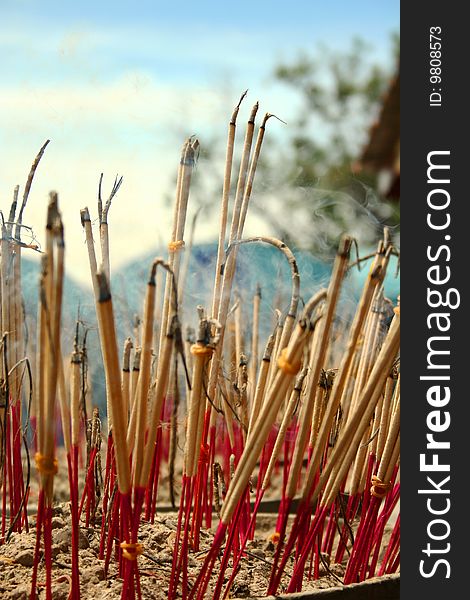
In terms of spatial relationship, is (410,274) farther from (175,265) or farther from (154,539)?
(154,539)

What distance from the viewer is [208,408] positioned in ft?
6.24

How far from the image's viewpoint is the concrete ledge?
1574mm

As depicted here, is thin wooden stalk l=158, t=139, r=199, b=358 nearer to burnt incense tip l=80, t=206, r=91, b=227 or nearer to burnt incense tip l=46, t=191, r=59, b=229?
burnt incense tip l=80, t=206, r=91, b=227

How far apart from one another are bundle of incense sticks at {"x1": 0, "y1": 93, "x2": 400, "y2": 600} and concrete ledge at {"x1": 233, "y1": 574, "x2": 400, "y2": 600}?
71 mm

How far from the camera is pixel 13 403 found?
2025 millimetres

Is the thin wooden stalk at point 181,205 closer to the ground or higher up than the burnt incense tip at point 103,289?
higher up

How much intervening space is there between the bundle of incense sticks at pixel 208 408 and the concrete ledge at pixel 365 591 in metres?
0.07

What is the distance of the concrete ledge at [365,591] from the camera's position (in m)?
1.57

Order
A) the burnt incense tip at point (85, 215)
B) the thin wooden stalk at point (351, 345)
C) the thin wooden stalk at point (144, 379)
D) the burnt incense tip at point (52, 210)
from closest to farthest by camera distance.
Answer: the burnt incense tip at point (52, 210) → the thin wooden stalk at point (144, 379) → the thin wooden stalk at point (351, 345) → the burnt incense tip at point (85, 215)

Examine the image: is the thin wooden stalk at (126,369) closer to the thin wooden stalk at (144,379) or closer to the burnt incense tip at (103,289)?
the thin wooden stalk at (144,379)

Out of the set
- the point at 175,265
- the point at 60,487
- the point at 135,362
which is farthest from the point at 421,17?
the point at 60,487

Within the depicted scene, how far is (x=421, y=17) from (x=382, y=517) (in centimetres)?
108

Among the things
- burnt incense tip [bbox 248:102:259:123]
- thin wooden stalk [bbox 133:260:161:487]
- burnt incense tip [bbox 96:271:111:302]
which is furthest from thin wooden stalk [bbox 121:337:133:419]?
burnt incense tip [bbox 248:102:259:123]

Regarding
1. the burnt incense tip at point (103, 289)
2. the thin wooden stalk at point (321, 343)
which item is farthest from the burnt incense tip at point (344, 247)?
the burnt incense tip at point (103, 289)
